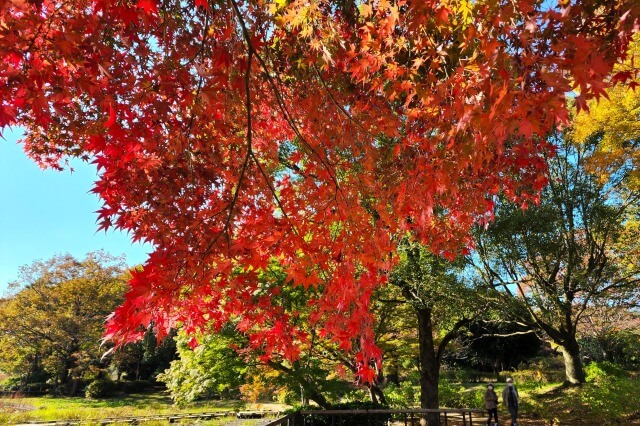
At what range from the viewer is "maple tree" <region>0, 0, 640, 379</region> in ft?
7.12

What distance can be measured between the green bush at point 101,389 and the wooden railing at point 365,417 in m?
21.3

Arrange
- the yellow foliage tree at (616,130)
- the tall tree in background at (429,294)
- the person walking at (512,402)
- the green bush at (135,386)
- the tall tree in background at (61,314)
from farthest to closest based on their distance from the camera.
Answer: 1. the green bush at (135,386)
2. the tall tree in background at (61,314)
3. the person walking at (512,402)
4. the tall tree in background at (429,294)
5. the yellow foliage tree at (616,130)

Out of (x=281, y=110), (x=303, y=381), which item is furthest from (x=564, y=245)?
(x=281, y=110)

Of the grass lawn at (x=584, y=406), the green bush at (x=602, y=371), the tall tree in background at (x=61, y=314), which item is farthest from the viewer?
the tall tree in background at (x=61, y=314)

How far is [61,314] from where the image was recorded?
23.5 m

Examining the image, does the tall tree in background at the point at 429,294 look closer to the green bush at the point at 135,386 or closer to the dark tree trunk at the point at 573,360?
the dark tree trunk at the point at 573,360

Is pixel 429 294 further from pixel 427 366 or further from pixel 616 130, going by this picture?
pixel 616 130

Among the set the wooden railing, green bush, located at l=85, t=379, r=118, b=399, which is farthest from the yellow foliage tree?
green bush, located at l=85, t=379, r=118, b=399

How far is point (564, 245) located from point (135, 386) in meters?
28.2

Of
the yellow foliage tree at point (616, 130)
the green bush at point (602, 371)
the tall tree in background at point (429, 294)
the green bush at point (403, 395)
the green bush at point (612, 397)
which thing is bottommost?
the green bush at point (403, 395)

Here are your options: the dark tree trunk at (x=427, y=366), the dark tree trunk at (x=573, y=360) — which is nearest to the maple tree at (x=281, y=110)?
the dark tree trunk at (x=427, y=366)

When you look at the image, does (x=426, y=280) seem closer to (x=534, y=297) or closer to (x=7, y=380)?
(x=534, y=297)

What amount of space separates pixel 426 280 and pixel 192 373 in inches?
215

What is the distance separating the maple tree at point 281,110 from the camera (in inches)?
85.4
